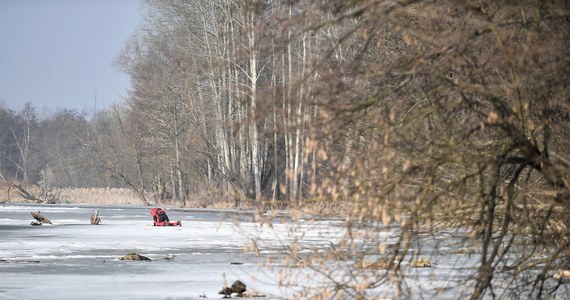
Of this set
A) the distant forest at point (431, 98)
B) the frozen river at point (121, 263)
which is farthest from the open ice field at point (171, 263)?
the distant forest at point (431, 98)

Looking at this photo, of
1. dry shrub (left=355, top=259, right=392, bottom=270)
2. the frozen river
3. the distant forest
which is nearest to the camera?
the distant forest

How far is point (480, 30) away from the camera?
315 inches

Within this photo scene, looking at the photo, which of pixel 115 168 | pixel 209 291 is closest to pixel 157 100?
pixel 115 168

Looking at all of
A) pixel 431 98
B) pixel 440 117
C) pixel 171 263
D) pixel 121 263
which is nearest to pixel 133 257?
pixel 121 263

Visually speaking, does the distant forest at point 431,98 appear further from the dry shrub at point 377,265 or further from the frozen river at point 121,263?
the frozen river at point 121,263

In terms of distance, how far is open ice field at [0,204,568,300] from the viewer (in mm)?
10227

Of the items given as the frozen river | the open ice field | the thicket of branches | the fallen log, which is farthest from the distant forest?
the fallen log

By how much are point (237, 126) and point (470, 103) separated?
170 cm

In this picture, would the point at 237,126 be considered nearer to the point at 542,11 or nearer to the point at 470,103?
the point at 470,103

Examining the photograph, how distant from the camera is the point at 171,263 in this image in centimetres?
1669

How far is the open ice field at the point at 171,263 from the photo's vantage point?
33.6 feet

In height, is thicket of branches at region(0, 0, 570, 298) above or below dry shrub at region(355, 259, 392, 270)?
above

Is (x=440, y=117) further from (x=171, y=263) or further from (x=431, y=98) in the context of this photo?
(x=171, y=263)

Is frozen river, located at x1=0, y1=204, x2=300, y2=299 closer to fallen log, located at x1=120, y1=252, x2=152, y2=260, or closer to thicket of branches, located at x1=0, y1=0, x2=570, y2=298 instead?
fallen log, located at x1=120, y1=252, x2=152, y2=260
